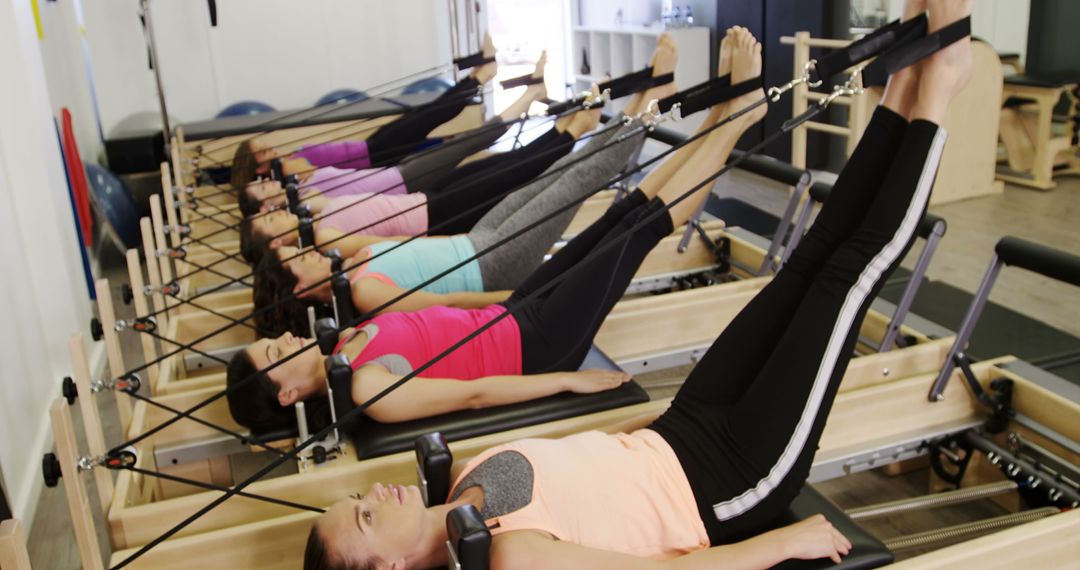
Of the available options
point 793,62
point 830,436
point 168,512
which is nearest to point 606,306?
point 830,436

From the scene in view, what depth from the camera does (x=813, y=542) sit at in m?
1.45

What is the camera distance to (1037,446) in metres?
2.00

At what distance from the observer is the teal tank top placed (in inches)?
106

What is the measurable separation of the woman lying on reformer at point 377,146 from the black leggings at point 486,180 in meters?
0.60

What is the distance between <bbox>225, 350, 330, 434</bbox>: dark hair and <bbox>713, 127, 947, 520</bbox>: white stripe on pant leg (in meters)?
1.01

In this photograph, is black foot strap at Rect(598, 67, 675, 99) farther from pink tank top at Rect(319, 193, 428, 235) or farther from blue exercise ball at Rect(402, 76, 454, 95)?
blue exercise ball at Rect(402, 76, 454, 95)

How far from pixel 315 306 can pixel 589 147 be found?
0.95m

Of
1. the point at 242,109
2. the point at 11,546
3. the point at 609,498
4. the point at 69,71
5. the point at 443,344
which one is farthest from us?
the point at 242,109

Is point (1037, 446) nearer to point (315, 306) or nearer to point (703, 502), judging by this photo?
point (703, 502)

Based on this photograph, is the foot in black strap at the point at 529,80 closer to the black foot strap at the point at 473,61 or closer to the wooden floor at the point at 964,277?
the black foot strap at the point at 473,61

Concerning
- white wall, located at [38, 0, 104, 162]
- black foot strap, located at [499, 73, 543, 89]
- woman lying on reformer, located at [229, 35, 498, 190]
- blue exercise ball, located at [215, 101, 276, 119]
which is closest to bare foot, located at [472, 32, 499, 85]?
woman lying on reformer, located at [229, 35, 498, 190]

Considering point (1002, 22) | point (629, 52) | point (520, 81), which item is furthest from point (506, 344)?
point (629, 52)

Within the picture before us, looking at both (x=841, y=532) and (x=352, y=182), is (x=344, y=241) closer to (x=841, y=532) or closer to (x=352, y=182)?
(x=352, y=182)

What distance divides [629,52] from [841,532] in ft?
22.3
